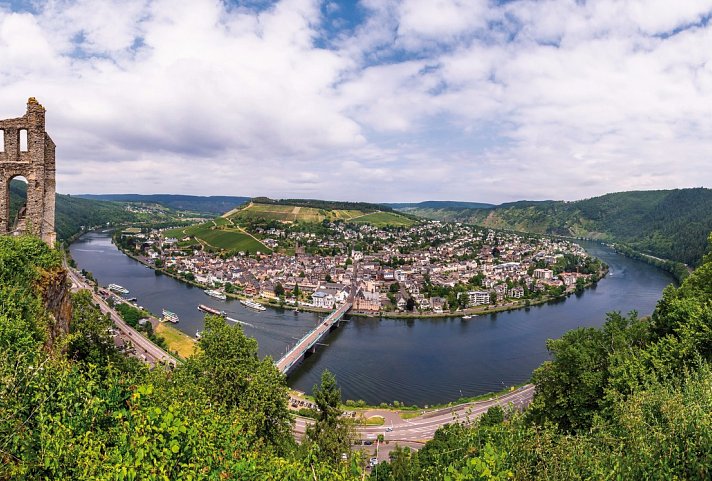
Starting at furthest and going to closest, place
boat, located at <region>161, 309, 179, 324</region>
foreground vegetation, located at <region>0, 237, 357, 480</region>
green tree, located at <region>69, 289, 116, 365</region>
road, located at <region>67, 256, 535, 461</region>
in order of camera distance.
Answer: boat, located at <region>161, 309, 179, 324</region>
road, located at <region>67, 256, 535, 461</region>
green tree, located at <region>69, 289, 116, 365</region>
foreground vegetation, located at <region>0, 237, 357, 480</region>

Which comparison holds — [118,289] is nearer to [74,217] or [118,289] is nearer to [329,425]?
[329,425]

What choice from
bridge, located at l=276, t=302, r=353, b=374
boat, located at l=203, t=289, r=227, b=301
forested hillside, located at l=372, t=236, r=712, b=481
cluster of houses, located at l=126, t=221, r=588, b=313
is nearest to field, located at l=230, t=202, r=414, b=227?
cluster of houses, located at l=126, t=221, r=588, b=313

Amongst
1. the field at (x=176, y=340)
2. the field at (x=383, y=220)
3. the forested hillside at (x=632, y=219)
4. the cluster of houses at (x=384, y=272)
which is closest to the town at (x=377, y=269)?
the cluster of houses at (x=384, y=272)

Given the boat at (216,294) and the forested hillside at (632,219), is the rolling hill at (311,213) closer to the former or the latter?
the forested hillside at (632,219)

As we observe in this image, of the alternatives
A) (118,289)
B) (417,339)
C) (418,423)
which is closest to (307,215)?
(118,289)

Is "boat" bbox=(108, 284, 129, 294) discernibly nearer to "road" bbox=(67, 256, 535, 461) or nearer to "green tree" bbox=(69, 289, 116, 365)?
"road" bbox=(67, 256, 535, 461)

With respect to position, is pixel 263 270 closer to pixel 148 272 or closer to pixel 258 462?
pixel 148 272

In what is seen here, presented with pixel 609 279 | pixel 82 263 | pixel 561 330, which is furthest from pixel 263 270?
pixel 609 279
